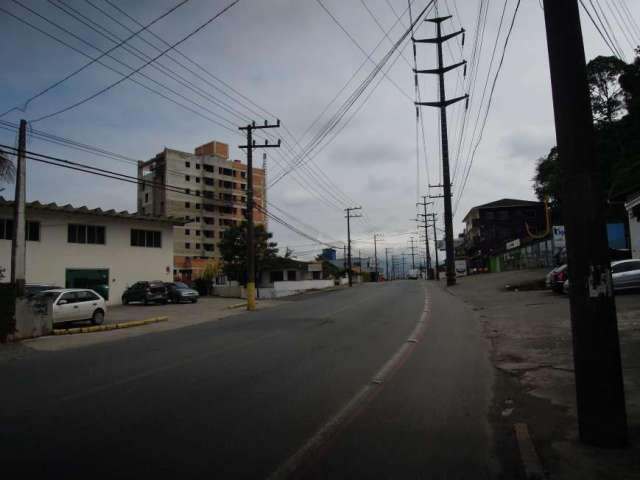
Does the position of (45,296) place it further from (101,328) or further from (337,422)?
(337,422)

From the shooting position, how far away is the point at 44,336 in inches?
652

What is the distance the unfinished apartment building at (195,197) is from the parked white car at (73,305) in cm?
6617

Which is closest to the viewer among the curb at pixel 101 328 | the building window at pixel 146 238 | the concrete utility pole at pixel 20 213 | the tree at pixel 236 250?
the curb at pixel 101 328

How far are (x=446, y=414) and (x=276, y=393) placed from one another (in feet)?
7.56

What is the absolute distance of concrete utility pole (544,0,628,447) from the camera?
14.6ft

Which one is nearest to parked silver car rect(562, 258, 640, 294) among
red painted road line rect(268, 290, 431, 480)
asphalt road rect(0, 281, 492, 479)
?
asphalt road rect(0, 281, 492, 479)

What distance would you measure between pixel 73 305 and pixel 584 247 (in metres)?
18.2

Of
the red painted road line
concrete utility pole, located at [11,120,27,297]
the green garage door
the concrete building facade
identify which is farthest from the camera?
the green garage door

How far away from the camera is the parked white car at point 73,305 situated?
1782 centimetres

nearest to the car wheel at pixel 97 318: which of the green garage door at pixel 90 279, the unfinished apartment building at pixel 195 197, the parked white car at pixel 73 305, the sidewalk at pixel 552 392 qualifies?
the parked white car at pixel 73 305

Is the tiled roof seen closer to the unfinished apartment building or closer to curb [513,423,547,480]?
curb [513,423,547,480]

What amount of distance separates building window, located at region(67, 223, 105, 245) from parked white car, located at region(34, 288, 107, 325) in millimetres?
14470

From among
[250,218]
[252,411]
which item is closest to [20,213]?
[250,218]

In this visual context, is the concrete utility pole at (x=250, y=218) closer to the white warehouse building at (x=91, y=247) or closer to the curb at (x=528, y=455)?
the white warehouse building at (x=91, y=247)
